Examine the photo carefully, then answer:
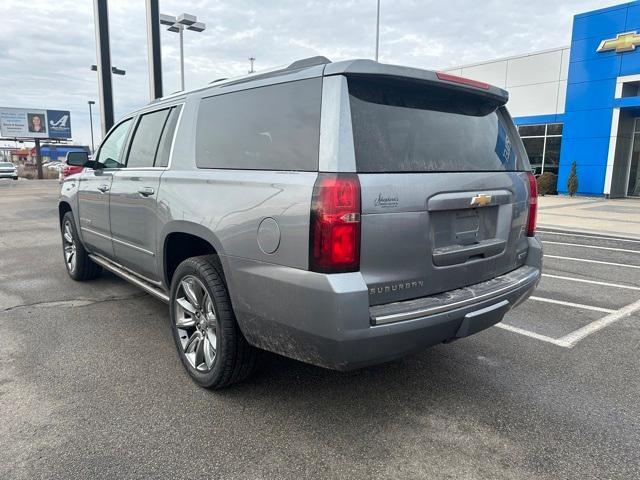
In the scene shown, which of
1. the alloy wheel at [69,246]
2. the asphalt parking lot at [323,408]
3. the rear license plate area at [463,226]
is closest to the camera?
the asphalt parking lot at [323,408]

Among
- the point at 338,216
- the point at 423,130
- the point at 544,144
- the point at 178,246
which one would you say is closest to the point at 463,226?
the point at 423,130

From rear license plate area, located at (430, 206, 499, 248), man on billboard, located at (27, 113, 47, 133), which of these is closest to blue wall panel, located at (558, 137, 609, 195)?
rear license plate area, located at (430, 206, 499, 248)

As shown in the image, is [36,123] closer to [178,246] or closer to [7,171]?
[7,171]

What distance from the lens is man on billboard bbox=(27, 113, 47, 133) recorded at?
5344 cm

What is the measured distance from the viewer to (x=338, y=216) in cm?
232

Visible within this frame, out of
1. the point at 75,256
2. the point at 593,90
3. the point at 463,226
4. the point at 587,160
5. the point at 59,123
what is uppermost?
the point at 59,123

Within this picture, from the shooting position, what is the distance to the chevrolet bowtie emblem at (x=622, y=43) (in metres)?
18.5

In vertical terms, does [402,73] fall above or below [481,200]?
above

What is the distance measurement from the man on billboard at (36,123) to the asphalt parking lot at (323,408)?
5793 cm

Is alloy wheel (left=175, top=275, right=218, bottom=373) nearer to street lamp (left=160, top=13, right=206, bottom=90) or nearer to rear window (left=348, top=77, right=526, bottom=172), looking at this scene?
rear window (left=348, top=77, right=526, bottom=172)

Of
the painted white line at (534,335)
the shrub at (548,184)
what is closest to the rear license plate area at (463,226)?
the painted white line at (534,335)

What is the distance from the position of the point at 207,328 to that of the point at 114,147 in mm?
2573

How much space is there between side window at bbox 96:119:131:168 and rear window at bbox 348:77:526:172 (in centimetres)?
284

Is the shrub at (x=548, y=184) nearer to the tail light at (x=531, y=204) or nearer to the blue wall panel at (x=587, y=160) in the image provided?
the blue wall panel at (x=587, y=160)
